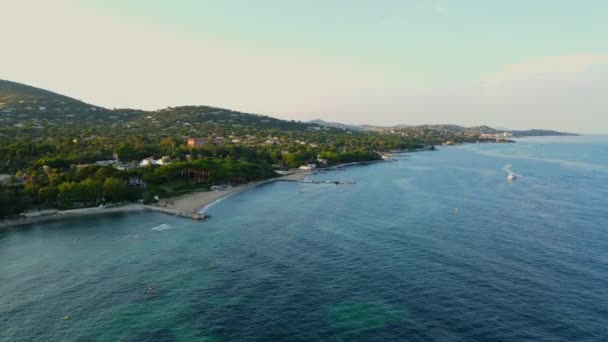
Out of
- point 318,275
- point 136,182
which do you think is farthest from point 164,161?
point 318,275

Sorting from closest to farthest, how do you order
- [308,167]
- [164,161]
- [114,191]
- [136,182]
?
[114,191] → [136,182] → [164,161] → [308,167]

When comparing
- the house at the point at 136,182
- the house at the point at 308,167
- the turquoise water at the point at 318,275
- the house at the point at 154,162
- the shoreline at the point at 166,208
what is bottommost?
the turquoise water at the point at 318,275

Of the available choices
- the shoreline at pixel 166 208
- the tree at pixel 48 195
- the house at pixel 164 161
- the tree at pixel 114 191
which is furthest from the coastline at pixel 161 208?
the house at pixel 164 161

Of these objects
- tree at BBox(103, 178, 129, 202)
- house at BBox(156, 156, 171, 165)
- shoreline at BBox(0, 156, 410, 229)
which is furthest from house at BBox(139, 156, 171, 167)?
tree at BBox(103, 178, 129, 202)

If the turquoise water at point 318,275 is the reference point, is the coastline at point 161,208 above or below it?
above

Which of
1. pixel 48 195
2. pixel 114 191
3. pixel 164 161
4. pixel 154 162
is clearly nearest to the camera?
pixel 48 195

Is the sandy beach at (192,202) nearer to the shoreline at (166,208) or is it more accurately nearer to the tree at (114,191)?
the shoreline at (166,208)

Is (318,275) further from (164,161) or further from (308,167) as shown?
(308,167)

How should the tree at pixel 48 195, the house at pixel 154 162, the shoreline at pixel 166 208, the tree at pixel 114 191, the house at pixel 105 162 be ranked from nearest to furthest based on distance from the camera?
the shoreline at pixel 166 208 < the tree at pixel 48 195 < the tree at pixel 114 191 < the house at pixel 105 162 < the house at pixel 154 162

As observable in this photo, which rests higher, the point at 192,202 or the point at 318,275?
the point at 192,202

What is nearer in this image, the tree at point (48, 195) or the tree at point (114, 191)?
the tree at point (48, 195)

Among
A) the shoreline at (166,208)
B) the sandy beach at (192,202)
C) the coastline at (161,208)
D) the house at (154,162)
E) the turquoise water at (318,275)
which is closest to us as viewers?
the turquoise water at (318,275)
